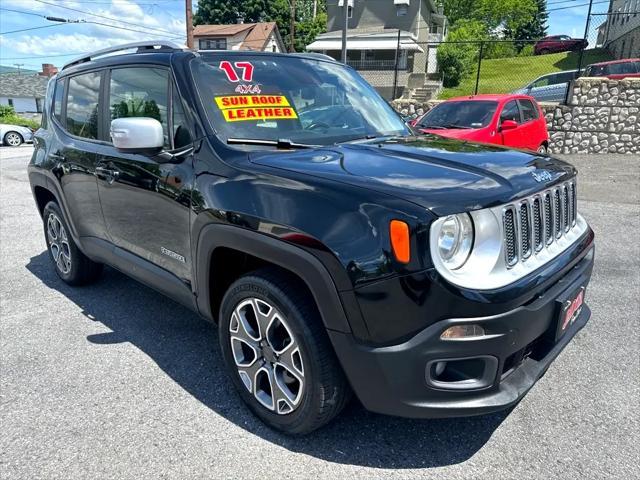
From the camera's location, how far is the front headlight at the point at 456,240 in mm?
1942

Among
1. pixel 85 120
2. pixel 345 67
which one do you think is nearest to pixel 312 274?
pixel 345 67

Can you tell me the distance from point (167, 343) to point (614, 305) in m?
3.50

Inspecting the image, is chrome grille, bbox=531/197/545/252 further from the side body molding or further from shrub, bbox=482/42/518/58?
shrub, bbox=482/42/518/58

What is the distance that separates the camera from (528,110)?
9.98 metres

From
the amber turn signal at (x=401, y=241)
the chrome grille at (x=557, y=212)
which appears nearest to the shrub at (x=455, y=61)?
the chrome grille at (x=557, y=212)

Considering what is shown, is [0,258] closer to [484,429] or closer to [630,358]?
[484,429]

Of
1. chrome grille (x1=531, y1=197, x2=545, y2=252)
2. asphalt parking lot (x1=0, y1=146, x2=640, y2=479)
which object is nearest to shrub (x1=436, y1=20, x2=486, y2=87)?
asphalt parking lot (x1=0, y1=146, x2=640, y2=479)

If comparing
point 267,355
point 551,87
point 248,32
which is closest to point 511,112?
point 551,87

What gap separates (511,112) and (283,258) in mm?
8428

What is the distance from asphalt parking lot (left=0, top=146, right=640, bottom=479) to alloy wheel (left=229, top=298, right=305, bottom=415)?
21cm

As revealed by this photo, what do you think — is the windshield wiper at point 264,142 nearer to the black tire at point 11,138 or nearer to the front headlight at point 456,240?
the front headlight at point 456,240

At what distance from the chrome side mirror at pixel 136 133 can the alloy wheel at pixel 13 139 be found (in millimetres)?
23311

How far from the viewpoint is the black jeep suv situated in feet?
6.36

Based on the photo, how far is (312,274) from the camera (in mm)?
2076
